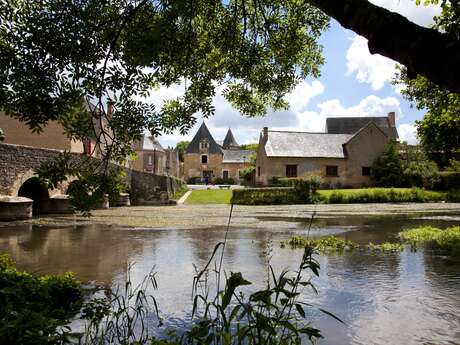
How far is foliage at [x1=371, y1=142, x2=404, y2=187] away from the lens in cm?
4103

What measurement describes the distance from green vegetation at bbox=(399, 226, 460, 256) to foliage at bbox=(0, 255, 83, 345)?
8.13 metres

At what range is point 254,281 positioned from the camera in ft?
23.4

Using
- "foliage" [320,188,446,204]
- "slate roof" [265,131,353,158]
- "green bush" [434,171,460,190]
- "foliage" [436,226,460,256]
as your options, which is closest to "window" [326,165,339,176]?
"slate roof" [265,131,353,158]

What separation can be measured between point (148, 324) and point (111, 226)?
1186 cm

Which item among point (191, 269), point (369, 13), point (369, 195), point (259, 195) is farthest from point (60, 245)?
point (369, 195)

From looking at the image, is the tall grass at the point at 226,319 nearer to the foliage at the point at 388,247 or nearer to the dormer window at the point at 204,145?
the foliage at the point at 388,247

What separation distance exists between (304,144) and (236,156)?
33.5 meters

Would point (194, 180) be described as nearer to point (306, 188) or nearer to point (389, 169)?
point (389, 169)

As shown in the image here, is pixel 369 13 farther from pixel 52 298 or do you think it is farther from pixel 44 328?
pixel 52 298

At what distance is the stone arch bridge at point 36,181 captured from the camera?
18.2 metres

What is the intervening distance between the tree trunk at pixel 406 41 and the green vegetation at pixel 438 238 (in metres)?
8.29

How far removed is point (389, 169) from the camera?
137ft

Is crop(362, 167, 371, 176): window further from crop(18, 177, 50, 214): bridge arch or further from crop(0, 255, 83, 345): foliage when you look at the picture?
crop(0, 255, 83, 345): foliage

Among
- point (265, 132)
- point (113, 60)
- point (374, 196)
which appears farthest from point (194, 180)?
point (113, 60)
